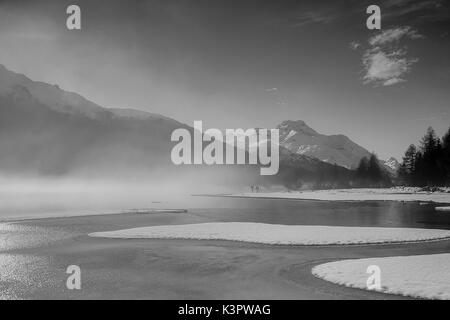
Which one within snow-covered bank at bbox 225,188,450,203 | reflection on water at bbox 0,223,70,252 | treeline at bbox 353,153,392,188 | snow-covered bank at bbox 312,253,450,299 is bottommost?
snow-covered bank at bbox 225,188,450,203

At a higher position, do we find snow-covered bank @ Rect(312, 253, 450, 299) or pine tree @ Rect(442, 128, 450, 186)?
pine tree @ Rect(442, 128, 450, 186)

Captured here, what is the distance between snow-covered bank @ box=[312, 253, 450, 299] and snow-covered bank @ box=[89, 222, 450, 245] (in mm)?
7806

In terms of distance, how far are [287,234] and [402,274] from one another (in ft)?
50.2

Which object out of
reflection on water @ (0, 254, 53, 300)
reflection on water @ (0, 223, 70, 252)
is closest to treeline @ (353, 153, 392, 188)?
reflection on water @ (0, 223, 70, 252)

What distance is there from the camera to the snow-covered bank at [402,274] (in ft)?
53.3

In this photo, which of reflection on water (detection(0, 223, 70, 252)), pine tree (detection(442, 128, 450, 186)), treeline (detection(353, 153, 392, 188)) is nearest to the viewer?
reflection on water (detection(0, 223, 70, 252))

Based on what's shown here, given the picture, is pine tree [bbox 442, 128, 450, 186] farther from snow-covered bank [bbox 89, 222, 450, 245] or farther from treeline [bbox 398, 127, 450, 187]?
snow-covered bank [bbox 89, 222, 450, 245]

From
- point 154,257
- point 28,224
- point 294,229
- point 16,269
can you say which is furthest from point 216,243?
point 28,224

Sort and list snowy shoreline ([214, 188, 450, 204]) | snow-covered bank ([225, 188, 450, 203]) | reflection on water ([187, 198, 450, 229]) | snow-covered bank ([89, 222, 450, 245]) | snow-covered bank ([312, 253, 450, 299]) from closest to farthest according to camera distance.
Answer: snow-covered bank ([312, 253, 450, 299]), snow-covered bank ([89, 222, 450, 245]), reflection on water ([187, 198, 450, 229]), snowy shoreline ([214, 188, 450, 204]), snow-covered bank ([225, 188, 450, 203])

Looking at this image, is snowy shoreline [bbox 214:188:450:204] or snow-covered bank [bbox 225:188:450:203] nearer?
snowy shoreline [bbox 214:188:450:204]

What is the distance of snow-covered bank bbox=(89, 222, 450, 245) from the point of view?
30.1m

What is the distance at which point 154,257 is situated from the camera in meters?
24.6

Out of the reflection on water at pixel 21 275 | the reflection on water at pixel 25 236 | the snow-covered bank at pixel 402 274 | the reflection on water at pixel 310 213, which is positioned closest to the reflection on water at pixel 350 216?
the reflection on water at pixel 310 213
